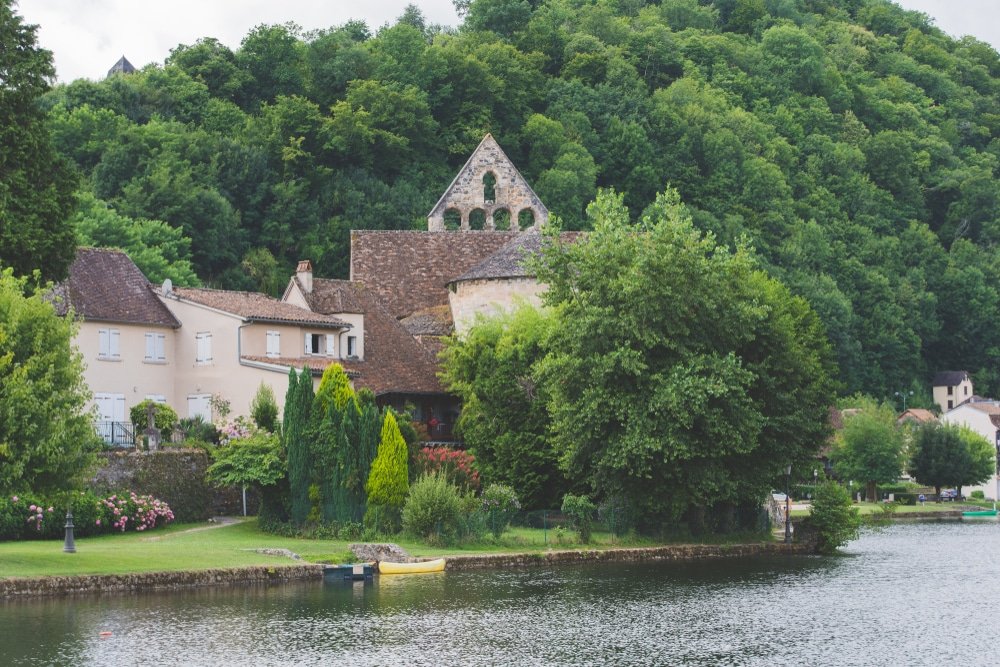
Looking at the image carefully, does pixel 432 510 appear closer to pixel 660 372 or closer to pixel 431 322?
pixel 660 372

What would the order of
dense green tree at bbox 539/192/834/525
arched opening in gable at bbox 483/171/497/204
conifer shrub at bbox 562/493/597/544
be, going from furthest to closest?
1. arched opening in gable at bbox 483/171/497/204
2. dense green tree at bbox 539/192/834/525
3. conifer shrub at bbox 562/493/597/544

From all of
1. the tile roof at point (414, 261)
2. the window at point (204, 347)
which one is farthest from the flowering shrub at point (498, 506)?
the tile roof at point (414, 261)

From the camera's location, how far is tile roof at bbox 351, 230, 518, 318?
3184 inches

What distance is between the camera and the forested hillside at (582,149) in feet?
335

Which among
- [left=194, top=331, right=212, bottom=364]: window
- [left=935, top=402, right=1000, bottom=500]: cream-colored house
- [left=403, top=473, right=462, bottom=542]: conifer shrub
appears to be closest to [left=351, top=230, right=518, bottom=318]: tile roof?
[left=194, top=331, right=212, bottom=364]: window

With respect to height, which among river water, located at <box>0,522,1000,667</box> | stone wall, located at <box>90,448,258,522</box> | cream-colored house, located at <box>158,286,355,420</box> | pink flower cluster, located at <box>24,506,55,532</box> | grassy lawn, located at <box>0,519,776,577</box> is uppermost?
cream-colored house, located at <box>158,286,355,420</box>

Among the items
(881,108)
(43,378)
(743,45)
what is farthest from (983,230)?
(43,378)

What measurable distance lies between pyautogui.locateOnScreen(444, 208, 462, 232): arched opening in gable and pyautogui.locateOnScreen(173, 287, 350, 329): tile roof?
94.7ft

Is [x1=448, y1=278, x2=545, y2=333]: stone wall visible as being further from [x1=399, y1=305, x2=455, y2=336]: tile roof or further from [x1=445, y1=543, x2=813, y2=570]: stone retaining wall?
[x1=445, y1=543, x2=813, y2=570]: stone retaining wall

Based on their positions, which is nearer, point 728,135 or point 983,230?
point 728,135

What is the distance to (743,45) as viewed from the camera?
18012 centimetres

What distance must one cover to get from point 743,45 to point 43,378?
494ft

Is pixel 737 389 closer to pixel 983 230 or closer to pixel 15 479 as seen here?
pixel 15 479

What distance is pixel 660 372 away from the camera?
56.2 meters
